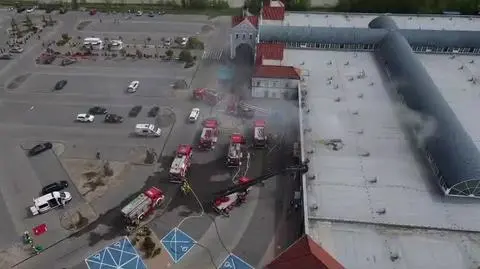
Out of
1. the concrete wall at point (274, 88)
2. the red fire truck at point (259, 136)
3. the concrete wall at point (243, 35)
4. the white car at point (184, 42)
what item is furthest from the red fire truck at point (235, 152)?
the white car at point (184, 42)

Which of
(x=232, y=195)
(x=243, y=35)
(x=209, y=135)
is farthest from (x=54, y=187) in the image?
(x=243, y=35)

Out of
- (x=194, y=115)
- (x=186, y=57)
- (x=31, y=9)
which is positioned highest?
(x=31, y=9)

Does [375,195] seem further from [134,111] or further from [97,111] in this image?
[97,111]

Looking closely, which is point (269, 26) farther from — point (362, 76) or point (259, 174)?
point (259, 174)

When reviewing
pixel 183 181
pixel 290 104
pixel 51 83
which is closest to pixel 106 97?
pixel 51 83

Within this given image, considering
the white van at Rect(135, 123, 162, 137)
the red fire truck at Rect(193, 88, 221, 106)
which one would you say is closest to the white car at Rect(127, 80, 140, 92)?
the red fire truck at Rect(193, 88, 221, 106)

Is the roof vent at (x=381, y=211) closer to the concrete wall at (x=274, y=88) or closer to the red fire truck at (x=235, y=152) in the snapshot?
the red fire truck at (x=235, y=152)

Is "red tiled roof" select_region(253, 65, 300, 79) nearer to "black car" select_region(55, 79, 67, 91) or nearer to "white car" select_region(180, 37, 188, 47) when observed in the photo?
"white car" select_region(180, 37, 188, 47)
